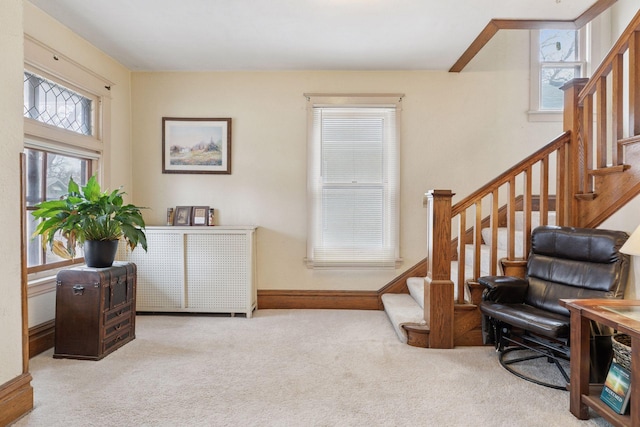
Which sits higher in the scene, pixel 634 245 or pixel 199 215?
pixel 199 215

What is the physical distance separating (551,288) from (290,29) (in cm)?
282

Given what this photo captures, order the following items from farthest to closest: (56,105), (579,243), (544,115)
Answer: (544,115), (56,105), (579,243)

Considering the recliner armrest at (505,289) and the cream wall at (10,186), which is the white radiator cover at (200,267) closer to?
the cream wall at (10,186)

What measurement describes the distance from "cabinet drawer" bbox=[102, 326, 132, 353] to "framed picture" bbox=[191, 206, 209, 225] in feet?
4.15

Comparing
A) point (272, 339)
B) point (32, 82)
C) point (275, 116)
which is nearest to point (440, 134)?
point (275, 116)

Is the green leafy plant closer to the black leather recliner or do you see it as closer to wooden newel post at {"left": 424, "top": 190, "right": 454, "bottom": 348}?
wooden newel post at {"left": 424, "top": 190, "right": 454, "bottom": 348}

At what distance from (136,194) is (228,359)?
2299mm

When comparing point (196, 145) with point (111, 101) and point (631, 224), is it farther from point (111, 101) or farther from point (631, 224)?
point (631, 224)

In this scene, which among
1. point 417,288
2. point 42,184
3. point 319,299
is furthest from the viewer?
point 319,299

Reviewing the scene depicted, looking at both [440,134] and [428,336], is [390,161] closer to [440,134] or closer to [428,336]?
[440,134]

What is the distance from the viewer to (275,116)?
398cm

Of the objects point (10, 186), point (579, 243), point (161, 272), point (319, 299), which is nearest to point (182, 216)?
point (161, 272)

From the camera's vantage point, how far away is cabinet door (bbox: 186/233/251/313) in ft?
11.9

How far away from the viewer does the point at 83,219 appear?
262 centimetres
